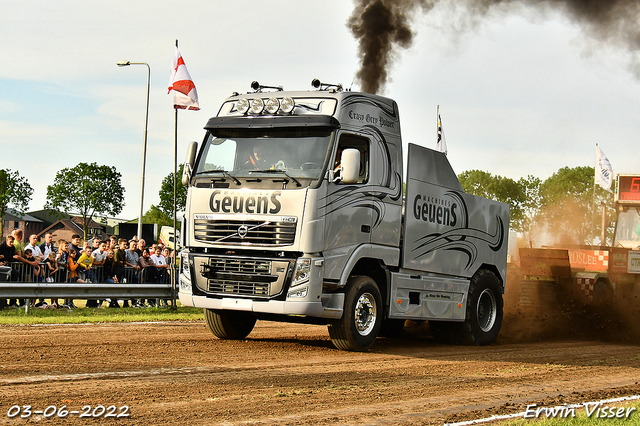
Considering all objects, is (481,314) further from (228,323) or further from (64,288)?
(64,288)

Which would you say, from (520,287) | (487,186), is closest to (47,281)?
(520,287)

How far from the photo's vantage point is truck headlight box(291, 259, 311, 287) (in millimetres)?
10227

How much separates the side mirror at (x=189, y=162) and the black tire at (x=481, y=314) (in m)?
5.67

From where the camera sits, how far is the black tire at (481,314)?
13.6 meters

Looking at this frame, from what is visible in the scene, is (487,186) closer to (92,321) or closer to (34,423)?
(92,321)

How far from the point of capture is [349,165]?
10250mm

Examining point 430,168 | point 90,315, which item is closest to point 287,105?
point 430,168

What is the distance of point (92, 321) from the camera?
1446cm

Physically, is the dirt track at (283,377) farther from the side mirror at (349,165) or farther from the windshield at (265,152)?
the windshield at (265,152)

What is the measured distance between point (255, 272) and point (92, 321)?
542cm

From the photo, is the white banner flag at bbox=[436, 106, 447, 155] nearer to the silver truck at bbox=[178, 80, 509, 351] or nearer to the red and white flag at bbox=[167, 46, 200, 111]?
the red and white flag at bbox=[167, 46, 200, 111]

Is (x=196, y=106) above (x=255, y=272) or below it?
above

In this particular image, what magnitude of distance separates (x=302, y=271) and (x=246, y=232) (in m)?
0.98

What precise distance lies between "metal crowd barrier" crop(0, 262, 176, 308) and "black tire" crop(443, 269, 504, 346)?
746cm
